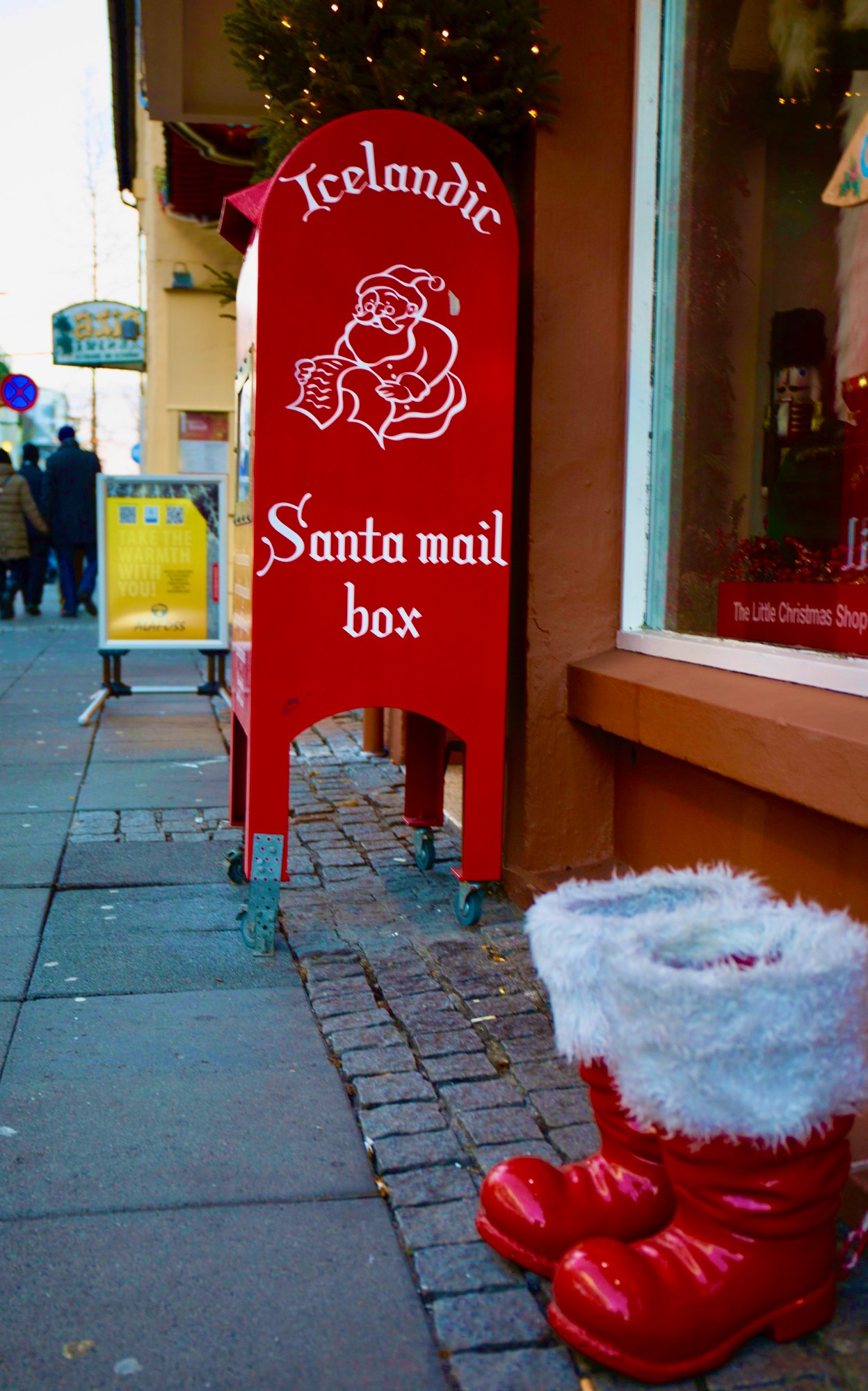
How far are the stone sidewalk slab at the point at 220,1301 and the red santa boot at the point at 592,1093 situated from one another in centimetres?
22

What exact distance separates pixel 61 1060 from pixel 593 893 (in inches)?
59.8

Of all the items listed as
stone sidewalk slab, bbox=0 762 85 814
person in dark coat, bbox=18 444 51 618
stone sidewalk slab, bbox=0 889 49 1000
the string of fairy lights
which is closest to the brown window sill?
the string of fairy lights

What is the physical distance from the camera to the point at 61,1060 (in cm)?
300

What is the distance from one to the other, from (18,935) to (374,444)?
1.86 meters

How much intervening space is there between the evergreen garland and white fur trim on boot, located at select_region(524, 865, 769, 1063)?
2659 mm

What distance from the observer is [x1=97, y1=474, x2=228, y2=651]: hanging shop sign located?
7977 millimetres

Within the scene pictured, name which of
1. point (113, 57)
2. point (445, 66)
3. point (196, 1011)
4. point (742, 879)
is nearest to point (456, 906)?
point (196, 1011)

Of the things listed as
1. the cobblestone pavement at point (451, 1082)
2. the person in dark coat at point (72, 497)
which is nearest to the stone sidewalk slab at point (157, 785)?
the cobblestone pavement at point (451, 1082)

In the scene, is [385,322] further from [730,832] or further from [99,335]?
[99,335]

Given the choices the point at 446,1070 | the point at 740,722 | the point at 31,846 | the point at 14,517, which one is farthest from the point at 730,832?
the point at 14,517

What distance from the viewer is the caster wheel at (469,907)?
3.96m

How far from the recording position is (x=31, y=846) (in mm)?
5012

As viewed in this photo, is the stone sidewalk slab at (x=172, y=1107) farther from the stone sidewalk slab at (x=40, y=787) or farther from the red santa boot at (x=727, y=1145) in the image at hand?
the stone sidewalk slab at (x=40, y=787)

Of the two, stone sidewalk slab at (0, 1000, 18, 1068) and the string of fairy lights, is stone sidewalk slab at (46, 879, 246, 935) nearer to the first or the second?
stone sidewalk slab at (0, 1000, 18, 1068)
